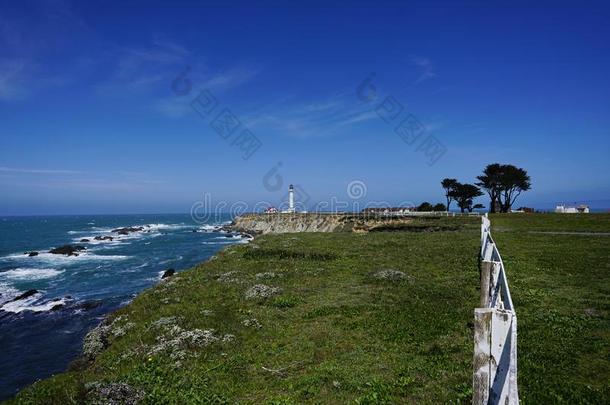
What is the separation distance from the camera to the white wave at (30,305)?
3244 cm

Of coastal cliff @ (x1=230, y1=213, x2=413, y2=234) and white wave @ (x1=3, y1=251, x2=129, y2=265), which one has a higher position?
coastal cliff @ (x1=230, y1=213, x2=413, y2=234)

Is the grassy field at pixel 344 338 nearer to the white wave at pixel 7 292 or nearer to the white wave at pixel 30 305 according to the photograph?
the white wave at pixel 30 305

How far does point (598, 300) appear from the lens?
13.7 metres

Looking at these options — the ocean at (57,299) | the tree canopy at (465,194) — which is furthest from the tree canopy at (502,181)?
the ocean at (57,299)

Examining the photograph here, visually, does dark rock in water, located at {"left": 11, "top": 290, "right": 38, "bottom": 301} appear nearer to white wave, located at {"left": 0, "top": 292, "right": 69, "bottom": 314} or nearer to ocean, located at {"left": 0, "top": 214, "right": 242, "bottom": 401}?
ocean, located at {"left": 0, "top": 214, "right": 242, "bottom": 401}

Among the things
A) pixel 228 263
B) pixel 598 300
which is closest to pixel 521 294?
pixel 598 300

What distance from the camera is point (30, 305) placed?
3403cm

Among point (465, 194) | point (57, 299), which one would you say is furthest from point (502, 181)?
point (57, 299)

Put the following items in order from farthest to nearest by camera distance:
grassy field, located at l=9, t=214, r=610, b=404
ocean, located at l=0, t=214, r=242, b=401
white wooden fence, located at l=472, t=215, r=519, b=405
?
ocean, located at l=0, t=214, r=242, b=401
grassy field, located at l=9, t=214, r=610, b=404
white wooden fence, located at l=472, t=215, r=519, b=405

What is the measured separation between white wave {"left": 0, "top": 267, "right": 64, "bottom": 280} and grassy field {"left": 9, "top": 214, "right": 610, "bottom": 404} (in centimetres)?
3896

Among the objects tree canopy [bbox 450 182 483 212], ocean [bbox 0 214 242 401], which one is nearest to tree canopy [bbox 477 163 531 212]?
tree canopy [bbox 450 182 483 212]

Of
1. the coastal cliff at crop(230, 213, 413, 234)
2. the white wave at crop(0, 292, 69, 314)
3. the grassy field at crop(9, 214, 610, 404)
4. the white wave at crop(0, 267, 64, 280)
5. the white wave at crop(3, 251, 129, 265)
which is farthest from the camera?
the coastal cliff at crop(230, 213, 413, 234)

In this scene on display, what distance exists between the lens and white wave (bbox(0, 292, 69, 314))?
106ft

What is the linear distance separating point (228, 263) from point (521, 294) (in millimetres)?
18218
